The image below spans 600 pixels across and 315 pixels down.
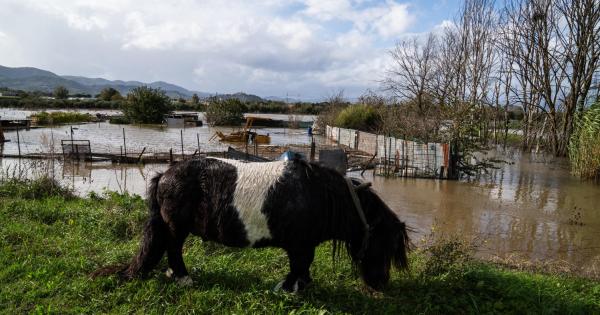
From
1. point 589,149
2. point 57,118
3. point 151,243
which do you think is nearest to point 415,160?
point 589,149

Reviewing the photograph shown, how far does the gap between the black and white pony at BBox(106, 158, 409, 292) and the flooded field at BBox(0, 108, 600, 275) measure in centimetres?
118

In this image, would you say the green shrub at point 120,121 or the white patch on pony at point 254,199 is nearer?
the white patch on pony at point 254,199

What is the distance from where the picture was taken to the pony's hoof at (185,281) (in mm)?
4129

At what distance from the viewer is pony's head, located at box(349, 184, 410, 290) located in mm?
4188

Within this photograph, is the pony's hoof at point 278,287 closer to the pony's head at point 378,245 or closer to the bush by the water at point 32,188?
the pony's head at point 378,245

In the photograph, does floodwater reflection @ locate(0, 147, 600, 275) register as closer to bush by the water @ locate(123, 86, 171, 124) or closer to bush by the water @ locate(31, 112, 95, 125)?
bush by the water @ locate(31, 112, 95, 125)

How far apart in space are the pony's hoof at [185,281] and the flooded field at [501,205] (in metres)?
2.74

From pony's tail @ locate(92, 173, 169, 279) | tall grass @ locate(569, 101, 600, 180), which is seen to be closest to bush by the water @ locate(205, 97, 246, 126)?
tall grass @ locate(569, 101, 600, 180)

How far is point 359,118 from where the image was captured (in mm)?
32062

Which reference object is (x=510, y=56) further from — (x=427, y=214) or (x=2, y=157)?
(x=2, y=157)

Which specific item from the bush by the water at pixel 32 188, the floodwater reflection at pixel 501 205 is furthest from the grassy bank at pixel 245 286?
the bush by the water at pixel 32 188

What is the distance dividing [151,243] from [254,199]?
123 cm

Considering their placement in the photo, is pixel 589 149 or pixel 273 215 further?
pixel 589 149

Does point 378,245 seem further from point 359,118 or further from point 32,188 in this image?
point 359,118
